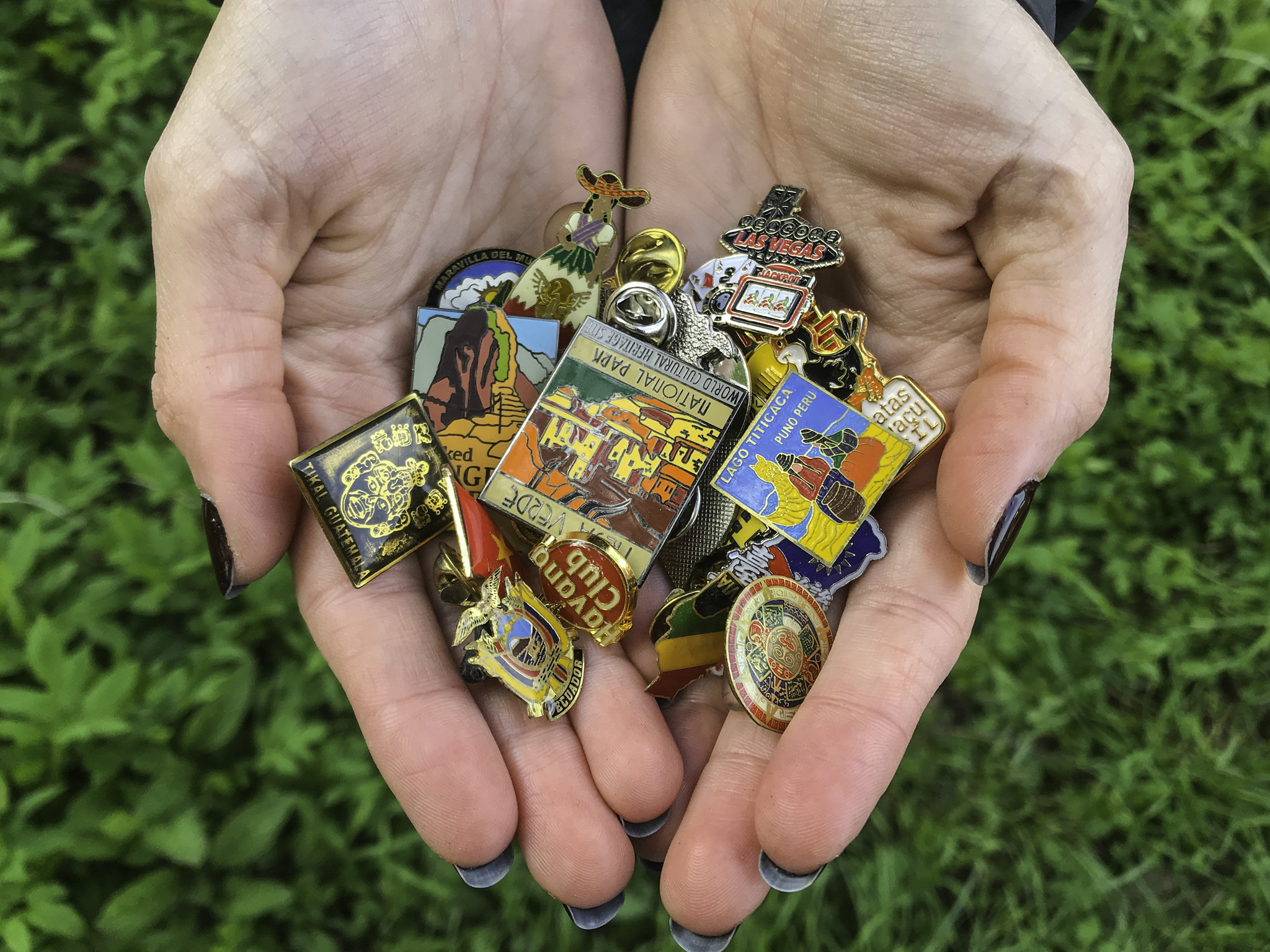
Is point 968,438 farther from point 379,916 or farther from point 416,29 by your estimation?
point 379,916

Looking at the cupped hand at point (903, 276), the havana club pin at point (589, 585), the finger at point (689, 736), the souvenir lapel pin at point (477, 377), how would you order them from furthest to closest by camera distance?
the souvenir lapel pin at point (477, 377) → the havana club pin at point (589, 585) → the finger at point (689, 736) → the cupped hand at point (903, 276)

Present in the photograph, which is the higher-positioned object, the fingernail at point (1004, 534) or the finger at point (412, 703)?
the fingernail at point (1004, 534)

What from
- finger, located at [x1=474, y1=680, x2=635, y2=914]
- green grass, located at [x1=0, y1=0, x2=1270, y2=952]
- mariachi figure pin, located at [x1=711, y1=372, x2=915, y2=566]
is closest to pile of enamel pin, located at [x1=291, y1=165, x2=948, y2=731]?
mariachi figure pin, located at [x1=711, y1=372, x2=915, y2=566]

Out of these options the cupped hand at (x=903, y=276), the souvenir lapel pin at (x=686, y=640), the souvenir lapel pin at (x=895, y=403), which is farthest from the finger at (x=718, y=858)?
the souvenir lapel pin at (x=895, y=403)

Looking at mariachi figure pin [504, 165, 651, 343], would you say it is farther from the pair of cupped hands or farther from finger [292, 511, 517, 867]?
finger [292, 511, 517, 867]

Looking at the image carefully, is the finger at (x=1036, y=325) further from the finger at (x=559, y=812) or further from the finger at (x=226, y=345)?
A: the finger at (x=226, y=345)

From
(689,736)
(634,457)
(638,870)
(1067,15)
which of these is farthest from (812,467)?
(1067,15)

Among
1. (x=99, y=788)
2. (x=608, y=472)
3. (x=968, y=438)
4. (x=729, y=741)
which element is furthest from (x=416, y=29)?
(x=99, y=788)
